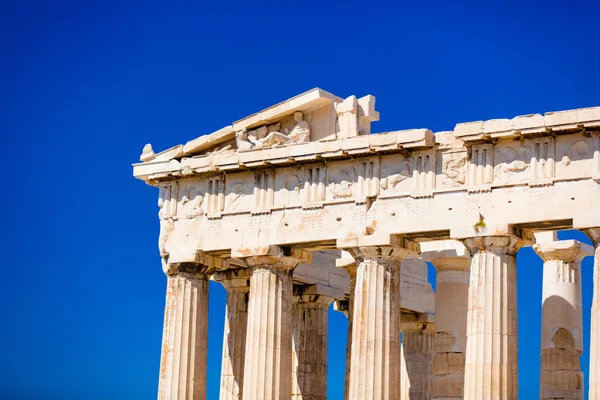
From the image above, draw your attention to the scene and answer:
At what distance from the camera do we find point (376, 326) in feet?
136

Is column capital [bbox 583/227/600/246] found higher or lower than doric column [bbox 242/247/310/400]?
higher

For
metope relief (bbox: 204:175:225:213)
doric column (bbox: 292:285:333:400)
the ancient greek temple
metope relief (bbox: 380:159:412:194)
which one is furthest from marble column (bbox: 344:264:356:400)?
metope relief (bbox: 380:159:412:194)

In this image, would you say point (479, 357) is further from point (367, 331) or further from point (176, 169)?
point (176, 169)

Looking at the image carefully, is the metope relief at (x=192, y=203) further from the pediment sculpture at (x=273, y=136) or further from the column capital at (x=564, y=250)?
the column capital at (x=564, y=250)

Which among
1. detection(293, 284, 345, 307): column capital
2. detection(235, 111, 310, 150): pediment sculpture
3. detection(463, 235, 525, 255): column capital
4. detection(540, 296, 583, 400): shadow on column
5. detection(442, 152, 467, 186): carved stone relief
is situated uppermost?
detection(235, 111, 310, 150): pediment sculpture

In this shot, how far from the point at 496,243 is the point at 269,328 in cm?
801

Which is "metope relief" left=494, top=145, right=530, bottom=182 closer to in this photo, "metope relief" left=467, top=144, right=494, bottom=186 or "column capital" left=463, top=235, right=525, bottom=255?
"metope relief" left=467, top=144, right=494, bottom=186

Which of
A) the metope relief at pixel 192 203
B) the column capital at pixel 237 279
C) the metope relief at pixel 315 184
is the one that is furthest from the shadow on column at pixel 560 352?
the metope relief at pixel 192 203

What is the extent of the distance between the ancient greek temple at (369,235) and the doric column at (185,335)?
5 centimetres

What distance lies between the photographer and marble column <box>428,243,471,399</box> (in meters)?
46.9

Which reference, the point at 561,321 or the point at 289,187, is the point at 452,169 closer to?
the point at 289,187

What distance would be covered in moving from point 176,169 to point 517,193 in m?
12.1

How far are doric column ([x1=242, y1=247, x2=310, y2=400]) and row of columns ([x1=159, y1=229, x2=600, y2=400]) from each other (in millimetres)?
31

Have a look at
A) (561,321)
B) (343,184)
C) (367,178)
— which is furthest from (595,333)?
(343,184)
